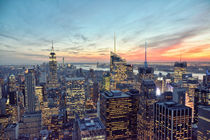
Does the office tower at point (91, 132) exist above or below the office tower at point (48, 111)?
above

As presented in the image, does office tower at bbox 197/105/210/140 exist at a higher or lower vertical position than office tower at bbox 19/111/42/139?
higher

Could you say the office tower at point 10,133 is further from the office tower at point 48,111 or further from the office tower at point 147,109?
the office tower at point 147,109

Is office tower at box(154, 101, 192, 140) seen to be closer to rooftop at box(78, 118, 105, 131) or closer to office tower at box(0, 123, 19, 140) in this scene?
rooftop at box(78, 118, 105, 131)

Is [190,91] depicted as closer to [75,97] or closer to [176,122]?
[176,122]

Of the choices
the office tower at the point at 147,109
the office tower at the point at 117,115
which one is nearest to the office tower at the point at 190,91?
the office tower at the point at 147,109

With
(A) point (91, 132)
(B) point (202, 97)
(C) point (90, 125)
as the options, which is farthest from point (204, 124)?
(C) point (90, 125)

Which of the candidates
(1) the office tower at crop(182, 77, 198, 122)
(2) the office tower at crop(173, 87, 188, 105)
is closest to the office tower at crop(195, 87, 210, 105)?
(2) the office tower at crop(173, 87, 188, 105)
